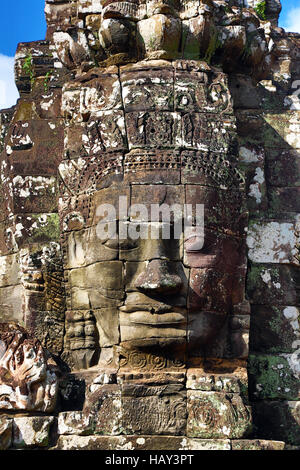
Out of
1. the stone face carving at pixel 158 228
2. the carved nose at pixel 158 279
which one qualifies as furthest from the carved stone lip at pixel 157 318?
the carved nose at pixel 158 279

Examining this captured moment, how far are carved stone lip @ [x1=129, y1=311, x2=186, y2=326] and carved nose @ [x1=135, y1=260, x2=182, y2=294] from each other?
0.66ft

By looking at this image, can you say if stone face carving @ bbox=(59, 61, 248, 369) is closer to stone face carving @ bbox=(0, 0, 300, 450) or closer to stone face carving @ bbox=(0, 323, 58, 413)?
stone face carving @ bbox=(0, 0, 300, 450)

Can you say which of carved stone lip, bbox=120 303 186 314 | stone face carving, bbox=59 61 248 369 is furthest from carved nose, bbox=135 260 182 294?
carved stone lip, bbox=120 303 186 314

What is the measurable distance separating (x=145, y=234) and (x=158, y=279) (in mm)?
467

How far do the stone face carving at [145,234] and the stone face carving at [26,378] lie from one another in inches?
0.6

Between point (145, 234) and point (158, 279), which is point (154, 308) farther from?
point (145, 234)

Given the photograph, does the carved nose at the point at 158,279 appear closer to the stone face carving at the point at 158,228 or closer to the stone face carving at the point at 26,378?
the stone face carving at the point at 158,228

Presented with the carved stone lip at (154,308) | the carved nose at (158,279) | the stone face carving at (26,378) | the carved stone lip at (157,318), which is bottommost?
the stone face carving at (26,378)

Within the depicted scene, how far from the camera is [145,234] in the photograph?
6.75 metres

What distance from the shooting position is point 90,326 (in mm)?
Result: 7004

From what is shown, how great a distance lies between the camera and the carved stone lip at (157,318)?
655 centimetres

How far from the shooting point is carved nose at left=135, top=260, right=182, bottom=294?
651 cm

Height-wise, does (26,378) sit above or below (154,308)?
below

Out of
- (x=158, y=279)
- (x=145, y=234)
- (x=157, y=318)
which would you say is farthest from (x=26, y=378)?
(x=145, y=234)
